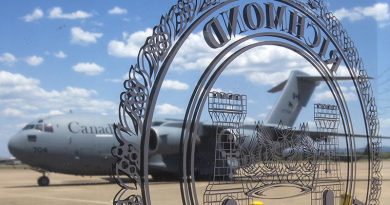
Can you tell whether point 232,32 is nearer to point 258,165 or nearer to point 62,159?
point 258,165

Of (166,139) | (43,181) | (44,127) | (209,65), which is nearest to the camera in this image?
(209,65)

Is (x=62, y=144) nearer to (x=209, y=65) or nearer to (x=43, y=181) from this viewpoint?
(x=43, y=181)

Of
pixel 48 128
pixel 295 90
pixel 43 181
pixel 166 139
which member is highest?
pixel 295 90

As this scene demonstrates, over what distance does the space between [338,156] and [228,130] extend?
2.11 m

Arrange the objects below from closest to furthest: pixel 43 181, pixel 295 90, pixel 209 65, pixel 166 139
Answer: pixel 209 65
pixel 295 90
pixel 166 139
pixel 43 181

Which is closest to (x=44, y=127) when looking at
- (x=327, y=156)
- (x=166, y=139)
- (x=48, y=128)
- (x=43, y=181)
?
(x=48, y=128)

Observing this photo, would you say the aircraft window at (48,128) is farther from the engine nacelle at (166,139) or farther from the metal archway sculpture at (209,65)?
the metal archway sculpture at (209,65)

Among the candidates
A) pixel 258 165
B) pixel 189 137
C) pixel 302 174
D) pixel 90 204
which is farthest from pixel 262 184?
pixel 90 204

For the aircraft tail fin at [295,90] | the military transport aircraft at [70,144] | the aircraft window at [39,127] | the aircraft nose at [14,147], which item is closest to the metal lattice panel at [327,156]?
the aircraft tail fin at [295,90]

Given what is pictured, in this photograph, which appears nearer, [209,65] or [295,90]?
[209,65]

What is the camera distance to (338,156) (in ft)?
21.9

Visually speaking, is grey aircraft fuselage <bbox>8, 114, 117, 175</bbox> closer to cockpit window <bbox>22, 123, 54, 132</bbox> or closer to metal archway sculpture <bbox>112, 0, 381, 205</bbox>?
cockpit window <bbox>22, 123, 54, 132</bbox>

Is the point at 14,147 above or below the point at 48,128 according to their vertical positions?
below

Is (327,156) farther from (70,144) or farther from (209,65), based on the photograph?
(70,144)
